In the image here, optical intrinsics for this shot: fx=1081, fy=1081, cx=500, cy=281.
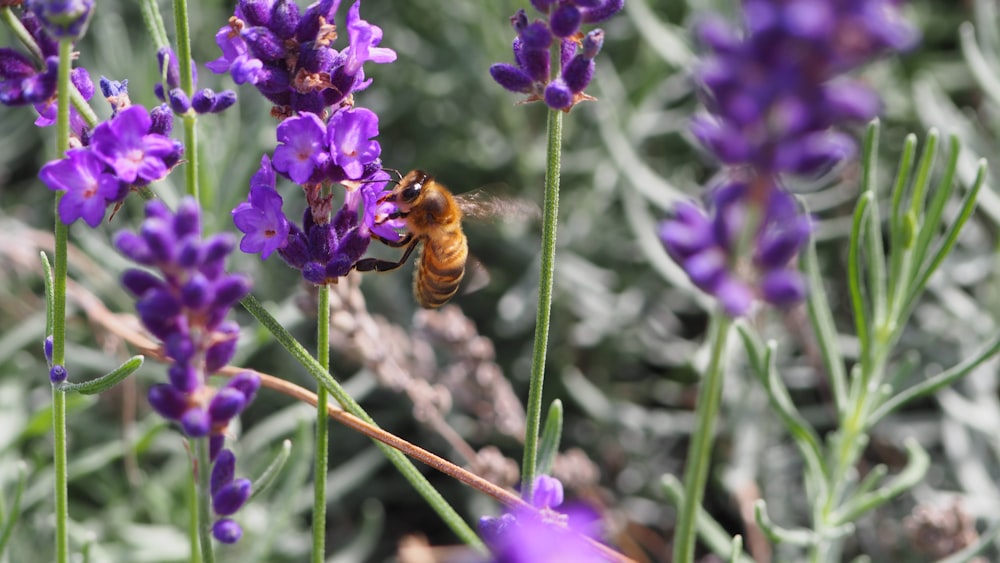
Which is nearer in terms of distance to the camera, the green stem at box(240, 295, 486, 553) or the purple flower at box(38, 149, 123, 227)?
the purple flower at box(38, 149, 123, 227)

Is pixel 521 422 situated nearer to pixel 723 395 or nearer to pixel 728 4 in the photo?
pixel 723 395

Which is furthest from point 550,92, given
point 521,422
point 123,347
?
point 123,347

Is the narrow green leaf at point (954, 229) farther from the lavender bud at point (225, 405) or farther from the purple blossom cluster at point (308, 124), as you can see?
the lavender bud at point (225, 405)

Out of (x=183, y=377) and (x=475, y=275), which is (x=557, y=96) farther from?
(x=475, y=275)

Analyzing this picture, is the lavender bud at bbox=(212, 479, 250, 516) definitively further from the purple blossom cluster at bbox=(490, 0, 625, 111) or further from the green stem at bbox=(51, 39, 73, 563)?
the purple blossom cluster at bbox=(490, 0, 625, 111)

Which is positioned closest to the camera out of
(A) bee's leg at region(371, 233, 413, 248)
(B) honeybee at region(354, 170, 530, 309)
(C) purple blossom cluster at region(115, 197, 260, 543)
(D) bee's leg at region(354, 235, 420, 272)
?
(C) purple blossom cluster at region(115, 197, 260, 543)

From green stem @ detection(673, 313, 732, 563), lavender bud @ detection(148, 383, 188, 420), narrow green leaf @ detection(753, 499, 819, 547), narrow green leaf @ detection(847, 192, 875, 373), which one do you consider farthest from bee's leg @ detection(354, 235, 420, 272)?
narrow green leaf @ detection(847, 192, 875, 373)

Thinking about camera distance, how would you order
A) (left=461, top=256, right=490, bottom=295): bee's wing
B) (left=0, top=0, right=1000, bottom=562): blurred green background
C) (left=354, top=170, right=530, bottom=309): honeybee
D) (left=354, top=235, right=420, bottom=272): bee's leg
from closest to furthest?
(left=354, top=235, right=420, bottom=272): bee's leg → (left=354, top=170, right=530, bottom=309): honeybee → (left=461, top=256, right=490, bottom=295): bee's wing → (left=0, top=0, right=1000, bottom=562): blurred green background
